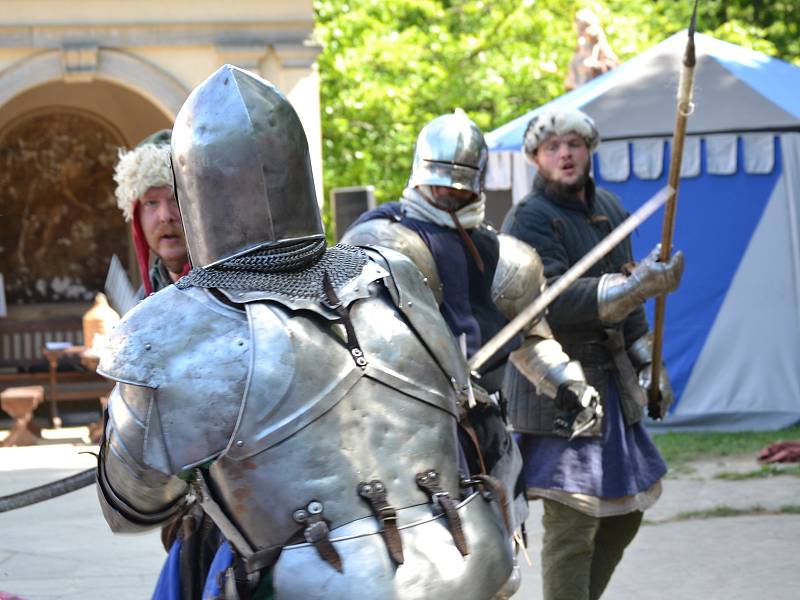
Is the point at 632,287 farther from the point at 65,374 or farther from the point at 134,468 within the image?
the point at 65,374

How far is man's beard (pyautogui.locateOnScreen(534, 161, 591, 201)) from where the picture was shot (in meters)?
4.52

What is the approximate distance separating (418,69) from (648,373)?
41.9ft

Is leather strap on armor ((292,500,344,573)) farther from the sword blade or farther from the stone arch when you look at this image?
the stone arch

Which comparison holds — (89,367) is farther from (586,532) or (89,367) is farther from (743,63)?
(586,532)

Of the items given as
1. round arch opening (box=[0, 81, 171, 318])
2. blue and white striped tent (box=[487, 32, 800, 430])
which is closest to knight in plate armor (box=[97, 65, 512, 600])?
blue and white striped tent (box=[487, 32, 800, 430])

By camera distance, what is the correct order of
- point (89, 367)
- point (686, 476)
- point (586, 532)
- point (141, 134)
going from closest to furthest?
point (586, 532) < point (686, 476) < point (89, 367) < point (141, 134)

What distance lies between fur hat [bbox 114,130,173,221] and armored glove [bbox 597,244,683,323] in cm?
148

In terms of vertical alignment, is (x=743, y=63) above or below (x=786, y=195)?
above

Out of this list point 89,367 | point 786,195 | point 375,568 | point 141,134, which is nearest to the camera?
point 375,568

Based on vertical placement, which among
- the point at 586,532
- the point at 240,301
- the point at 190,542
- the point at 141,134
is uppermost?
the point at 141,134

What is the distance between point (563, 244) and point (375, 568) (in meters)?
2.36

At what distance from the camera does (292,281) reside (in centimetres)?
242

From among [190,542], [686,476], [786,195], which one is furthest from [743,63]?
[190,542]

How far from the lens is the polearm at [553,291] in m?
3.60
